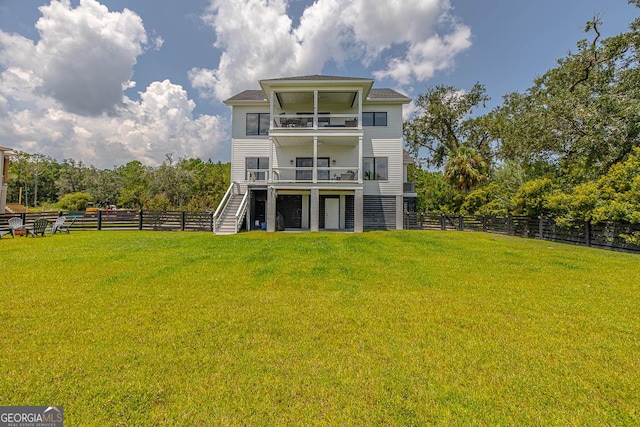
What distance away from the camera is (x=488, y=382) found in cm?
282

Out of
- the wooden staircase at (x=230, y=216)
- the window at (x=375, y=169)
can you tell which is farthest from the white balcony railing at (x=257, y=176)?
the window at (x=375, y=169)

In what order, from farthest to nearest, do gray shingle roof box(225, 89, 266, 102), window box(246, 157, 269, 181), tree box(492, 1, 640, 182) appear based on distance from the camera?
gray shingle roof box(225, 89, 266, 102) < window box(246, 157, 269, 181) < tree box(492, 1, 640, 182)

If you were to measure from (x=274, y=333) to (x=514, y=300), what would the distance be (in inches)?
175

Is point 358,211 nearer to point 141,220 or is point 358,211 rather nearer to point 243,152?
point 243,152

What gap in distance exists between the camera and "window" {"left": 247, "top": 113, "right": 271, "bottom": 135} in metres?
19.2

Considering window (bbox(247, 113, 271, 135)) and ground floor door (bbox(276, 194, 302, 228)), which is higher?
window (bbox(247, 113, 271, 135))

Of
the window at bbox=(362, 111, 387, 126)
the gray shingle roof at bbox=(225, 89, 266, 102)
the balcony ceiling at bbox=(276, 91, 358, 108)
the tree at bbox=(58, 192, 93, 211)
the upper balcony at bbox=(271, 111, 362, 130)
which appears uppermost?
the gray shingle roof at bbox=(225, 89, 266, 102)

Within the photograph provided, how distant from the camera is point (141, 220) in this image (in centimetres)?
1675

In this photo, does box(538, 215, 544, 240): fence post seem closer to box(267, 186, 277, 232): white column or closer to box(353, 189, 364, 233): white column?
box(353, 189, 364, 233): white column

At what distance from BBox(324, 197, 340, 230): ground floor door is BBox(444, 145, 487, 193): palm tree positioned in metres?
12.5

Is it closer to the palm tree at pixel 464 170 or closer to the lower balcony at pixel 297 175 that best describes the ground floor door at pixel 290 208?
the lower balcony at pixel 297 175

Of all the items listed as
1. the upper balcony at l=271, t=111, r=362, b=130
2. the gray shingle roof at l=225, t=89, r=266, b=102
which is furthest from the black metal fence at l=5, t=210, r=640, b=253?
the gray shingle roof at l=225, t=89, r=266, b=102

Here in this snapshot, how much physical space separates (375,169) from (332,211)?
3.98 meters

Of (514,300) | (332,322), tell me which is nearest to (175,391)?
(332,322)
